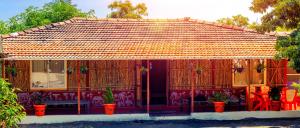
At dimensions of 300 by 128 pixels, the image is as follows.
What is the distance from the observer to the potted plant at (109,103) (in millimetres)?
16438

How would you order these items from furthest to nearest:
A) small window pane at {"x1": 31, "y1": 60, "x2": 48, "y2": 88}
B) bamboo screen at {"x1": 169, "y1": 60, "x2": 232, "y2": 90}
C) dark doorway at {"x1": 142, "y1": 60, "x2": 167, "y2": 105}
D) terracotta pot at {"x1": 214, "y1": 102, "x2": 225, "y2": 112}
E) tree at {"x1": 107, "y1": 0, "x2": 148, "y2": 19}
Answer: tree at {"x1": 107, "y1": 0, "x2": 148, "y2": 19} → dark doorway at {"x1": 142, "y1": 60, "x2": 167, "y2": 105} → bamboo screen at {"x1": 169, "y1": 60, "x2": 232, "y2": 90} → small window pane at {"x1": 31, "y1": 60, "x2": 48, "y2": 88} → terracotta pot at {"x1": 214, "y1": 102, "x2": 225, "y2": 112}

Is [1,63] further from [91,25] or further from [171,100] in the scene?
[171,100]

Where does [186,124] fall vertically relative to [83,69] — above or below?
below

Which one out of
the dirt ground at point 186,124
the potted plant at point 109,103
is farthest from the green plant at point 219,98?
the potted plant at point 109,103

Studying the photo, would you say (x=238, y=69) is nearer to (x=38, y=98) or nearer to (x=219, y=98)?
(x=219, y=98)

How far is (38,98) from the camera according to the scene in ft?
55.9

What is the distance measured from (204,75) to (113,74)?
364 centimetres

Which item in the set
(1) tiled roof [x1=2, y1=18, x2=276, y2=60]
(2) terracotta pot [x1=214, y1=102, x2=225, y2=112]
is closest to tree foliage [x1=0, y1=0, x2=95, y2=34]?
(1) tiled roof [x1=2, y1=18, x2=276, y2=60]

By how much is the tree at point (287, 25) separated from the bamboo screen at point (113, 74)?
17.8ft

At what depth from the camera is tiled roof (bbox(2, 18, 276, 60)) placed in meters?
16.3

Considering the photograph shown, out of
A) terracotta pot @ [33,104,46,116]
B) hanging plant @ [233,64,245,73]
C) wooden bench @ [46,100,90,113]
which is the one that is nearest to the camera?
terracotta pot @ [33,104,46,116]

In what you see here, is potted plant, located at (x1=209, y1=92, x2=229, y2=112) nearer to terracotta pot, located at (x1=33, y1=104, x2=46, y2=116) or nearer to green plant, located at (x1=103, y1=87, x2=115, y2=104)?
green plant, located at (x1=103, y1=87, x2=115, y2=104)

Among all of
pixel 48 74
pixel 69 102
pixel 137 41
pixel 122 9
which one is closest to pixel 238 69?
pixel 137 41

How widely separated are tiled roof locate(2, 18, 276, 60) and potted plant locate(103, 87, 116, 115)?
1.45 meters
